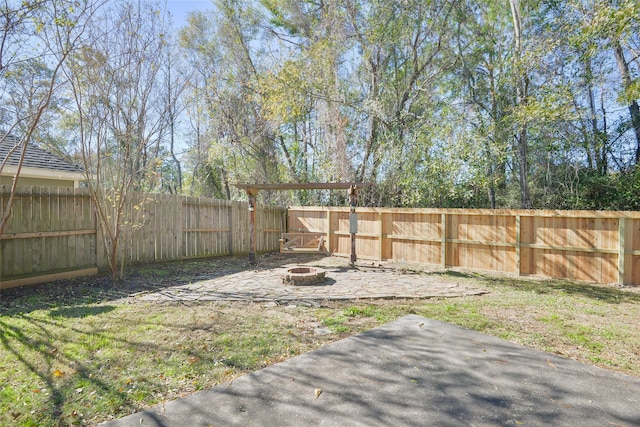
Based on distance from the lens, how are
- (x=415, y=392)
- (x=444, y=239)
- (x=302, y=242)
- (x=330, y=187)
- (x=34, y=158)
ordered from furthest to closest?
1. (x=302, y=242)
2. (x=34, y=158)
3. (x=330, y=187)
4. (x=444, y=239)
5. (x=415, y=392)

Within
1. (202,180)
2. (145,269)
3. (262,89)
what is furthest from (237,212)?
(202,180)

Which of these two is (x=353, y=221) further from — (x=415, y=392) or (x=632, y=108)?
(x=632, y=108)

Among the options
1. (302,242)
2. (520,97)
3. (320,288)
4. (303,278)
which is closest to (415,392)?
(320,288)

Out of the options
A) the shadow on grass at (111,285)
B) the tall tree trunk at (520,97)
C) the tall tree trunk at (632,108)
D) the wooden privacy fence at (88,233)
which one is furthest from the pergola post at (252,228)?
the tall tree trunk at (632,108)

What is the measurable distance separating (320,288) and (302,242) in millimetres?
3795

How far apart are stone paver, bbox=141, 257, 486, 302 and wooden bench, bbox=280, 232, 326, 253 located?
1.85 metres

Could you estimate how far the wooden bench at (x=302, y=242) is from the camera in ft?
29.3

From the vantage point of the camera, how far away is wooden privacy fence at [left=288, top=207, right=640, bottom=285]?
6066mm

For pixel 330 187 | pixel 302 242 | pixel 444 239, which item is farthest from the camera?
pixel 302 242

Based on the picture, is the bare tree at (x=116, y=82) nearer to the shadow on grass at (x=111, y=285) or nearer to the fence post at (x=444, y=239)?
the shadow on grass at (x=111, y=285)

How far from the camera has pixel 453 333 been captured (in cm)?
356

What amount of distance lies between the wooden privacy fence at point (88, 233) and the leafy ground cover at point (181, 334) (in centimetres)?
50

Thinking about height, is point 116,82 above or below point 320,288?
above

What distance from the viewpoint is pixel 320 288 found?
5609 mm
